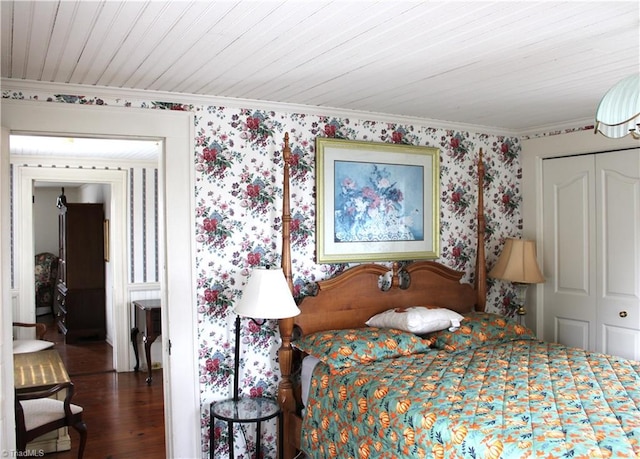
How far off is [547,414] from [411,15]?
1626 mm

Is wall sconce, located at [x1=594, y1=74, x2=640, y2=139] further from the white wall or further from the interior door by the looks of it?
the white wall

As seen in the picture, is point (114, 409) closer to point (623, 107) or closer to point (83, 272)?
point (83, 272)

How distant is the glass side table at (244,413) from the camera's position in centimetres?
295

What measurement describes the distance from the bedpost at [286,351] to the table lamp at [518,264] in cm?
171

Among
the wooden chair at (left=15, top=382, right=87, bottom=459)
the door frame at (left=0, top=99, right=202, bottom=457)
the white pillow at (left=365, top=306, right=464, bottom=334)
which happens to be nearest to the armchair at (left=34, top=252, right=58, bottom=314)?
the wooden chair at (left=15, top=382, right=87, bottom=459)

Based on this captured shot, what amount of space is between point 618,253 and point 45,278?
862cm

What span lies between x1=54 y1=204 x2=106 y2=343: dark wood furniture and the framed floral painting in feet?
16.0

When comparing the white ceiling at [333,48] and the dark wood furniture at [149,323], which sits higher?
the white ceiling at [333,48]

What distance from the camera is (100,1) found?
1853 mm

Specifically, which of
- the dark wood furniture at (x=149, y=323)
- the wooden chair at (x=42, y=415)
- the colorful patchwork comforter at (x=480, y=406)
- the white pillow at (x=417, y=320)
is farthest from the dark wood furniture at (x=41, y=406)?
the white pillow at (x=417, y=320)

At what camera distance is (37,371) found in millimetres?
3742

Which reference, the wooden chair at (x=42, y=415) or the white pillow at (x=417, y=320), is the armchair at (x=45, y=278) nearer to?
the wooden chair at (x=42, y=415)

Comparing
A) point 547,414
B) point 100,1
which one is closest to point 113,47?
point 100,1

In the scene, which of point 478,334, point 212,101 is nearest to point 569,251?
point 478,334
